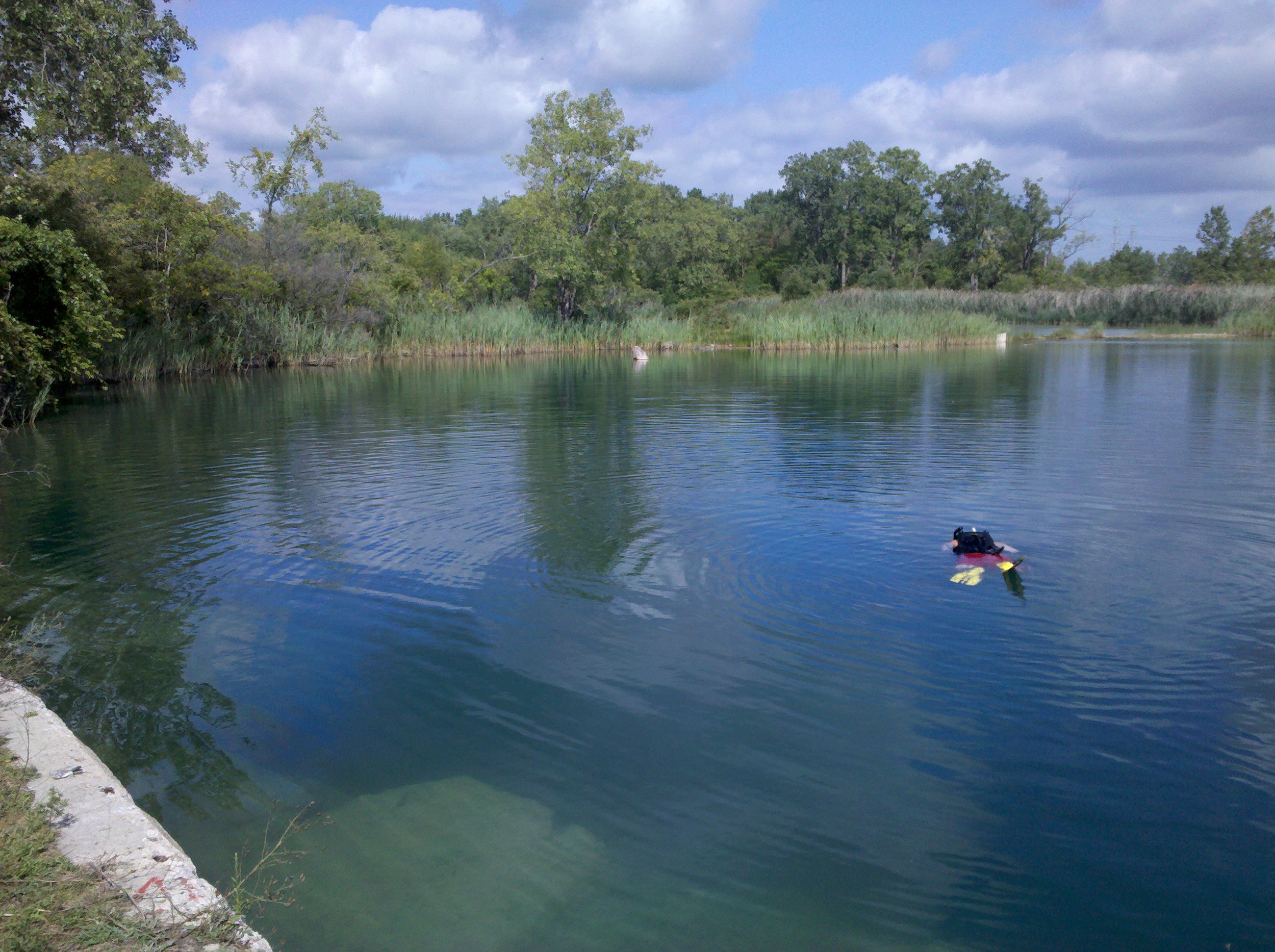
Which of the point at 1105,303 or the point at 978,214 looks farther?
the point at 978,214

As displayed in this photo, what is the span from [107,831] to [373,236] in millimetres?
42996

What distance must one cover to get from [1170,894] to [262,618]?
18.7ft

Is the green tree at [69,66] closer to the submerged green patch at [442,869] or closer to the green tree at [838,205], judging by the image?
the submerged green patch at [442,869]

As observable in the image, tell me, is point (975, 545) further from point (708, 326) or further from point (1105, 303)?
point (1105, 303)

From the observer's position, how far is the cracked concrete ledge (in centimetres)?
278

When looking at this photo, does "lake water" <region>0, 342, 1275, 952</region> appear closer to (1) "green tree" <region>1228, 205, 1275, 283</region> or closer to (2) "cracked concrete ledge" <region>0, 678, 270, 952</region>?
(2) "cracked concrete ledge" <region>0, 678, 270, 952</region>

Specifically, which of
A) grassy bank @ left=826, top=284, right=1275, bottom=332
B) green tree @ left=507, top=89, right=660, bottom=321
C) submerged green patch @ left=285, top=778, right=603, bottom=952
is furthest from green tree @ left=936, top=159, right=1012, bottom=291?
submerged green patch @ left=285, top=778, right=603, bottom=952

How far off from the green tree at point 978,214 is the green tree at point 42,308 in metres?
65.7

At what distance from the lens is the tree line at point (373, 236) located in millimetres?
15289

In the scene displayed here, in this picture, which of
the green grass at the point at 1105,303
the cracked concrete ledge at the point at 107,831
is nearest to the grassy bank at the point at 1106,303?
the green grass at the point at 1105,303

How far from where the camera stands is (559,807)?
399 centimetres

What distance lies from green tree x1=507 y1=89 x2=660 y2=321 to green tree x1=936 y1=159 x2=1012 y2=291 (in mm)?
36540

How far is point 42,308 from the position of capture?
1559 cm

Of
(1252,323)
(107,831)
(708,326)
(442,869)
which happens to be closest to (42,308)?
(107,831)
